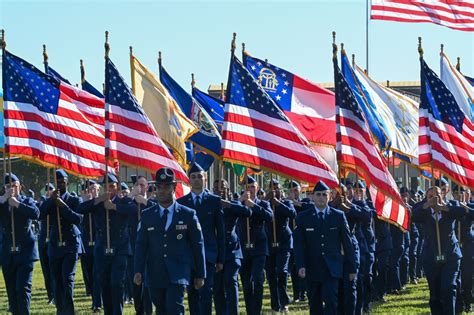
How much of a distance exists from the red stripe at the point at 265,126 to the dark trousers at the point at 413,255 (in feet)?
29.6

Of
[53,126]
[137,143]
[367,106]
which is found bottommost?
[137,143]

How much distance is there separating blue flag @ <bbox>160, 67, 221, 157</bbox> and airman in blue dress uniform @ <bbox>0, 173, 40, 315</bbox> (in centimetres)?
477

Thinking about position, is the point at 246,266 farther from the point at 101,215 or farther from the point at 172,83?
the point at 172,83

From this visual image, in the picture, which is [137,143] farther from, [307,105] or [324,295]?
[324,295]

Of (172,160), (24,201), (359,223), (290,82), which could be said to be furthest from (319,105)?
(24,201)

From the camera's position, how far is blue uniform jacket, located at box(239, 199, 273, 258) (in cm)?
1695

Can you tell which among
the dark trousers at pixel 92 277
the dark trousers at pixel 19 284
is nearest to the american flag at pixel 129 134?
the dark trousers at pixel 92 277

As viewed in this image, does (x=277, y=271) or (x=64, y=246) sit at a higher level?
(x=64, y=246)

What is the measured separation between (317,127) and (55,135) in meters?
3.91

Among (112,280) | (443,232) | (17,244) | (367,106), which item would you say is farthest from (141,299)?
(367,106)

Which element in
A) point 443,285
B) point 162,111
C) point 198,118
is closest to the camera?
point 443,285

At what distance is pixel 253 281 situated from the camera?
669 inches

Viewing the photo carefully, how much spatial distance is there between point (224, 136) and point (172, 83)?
6.38 m

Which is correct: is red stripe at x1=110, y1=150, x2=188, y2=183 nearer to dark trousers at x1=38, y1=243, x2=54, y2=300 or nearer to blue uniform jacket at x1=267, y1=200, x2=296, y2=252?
blue uniform jacket at x1=267, y1=200, x2=296, y2=252
